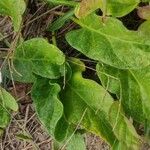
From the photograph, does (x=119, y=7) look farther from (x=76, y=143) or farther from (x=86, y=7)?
(x=76, y=143)

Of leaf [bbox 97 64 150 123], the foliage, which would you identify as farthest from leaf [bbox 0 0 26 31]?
leaf [bbox 97 64 150 123]

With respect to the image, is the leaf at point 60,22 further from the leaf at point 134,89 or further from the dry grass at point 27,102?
the leaf at point 134,89

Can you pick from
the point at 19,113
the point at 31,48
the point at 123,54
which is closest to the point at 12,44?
the point at 31,48

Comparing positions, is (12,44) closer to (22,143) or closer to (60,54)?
(60,54)

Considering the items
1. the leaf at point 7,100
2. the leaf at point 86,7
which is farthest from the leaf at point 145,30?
the leaf at point 7,100

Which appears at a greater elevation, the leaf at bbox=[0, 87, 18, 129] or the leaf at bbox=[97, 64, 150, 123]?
the leaf at bbox=[97, 64, 150, 123]

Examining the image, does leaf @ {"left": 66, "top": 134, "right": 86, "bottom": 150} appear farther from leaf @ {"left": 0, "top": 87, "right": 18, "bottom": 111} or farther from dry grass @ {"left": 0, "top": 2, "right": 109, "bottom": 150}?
leaf @ {"left": 0, "top": 87, "right": 18, "bottom": 111}
